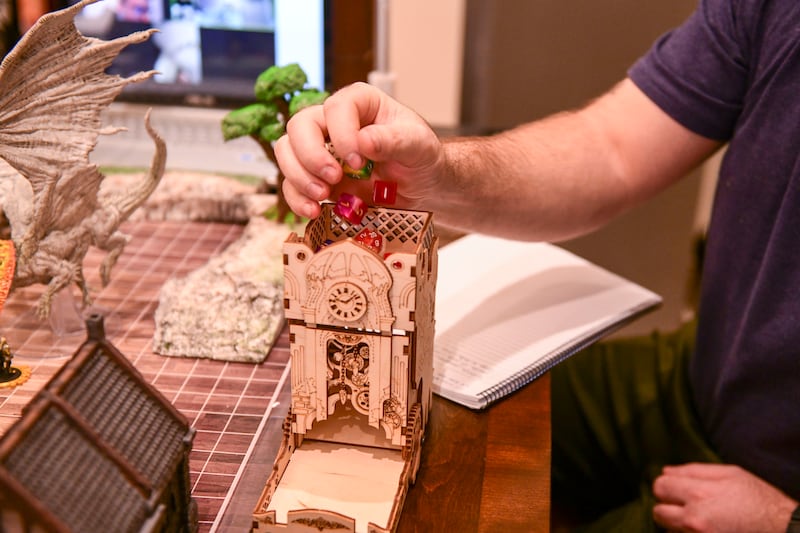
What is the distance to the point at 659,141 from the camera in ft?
4.17

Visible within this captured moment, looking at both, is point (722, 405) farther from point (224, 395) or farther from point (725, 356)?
point (224, 395)

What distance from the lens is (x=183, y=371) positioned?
999 millimetres

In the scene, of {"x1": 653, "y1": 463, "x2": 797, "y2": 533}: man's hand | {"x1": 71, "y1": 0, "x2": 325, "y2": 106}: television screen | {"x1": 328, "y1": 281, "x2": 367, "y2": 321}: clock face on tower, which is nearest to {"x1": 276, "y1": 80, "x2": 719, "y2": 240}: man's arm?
{"x1": 328, "y1": 281, "x2": 367, "y2": 321}: clock face on tower

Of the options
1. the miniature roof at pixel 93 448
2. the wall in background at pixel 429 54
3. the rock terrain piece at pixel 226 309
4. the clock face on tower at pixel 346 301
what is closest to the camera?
the miniature roof at pixel 93 448

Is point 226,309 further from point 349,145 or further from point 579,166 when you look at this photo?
point 579,166

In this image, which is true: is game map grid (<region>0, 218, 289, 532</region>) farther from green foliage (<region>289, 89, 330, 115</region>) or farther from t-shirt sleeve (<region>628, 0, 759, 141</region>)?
t-shirt sleeve (<region>628, 0, 759, 141</region>)

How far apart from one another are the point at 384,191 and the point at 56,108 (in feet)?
1.37

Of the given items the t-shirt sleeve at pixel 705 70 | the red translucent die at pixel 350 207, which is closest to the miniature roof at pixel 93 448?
the red translucent die at pixel 350 207

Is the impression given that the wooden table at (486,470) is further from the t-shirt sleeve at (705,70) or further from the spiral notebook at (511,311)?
the t-shirt sleeve at (705,70)

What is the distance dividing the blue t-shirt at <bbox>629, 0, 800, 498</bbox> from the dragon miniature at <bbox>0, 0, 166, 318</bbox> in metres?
0.79

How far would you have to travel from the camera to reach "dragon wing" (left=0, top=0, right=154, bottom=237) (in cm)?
93

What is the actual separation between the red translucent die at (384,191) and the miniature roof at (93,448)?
0.31 metres

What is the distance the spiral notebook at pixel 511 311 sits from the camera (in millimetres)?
996

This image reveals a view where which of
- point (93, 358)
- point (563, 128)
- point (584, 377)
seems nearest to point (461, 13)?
point (563, 128)
